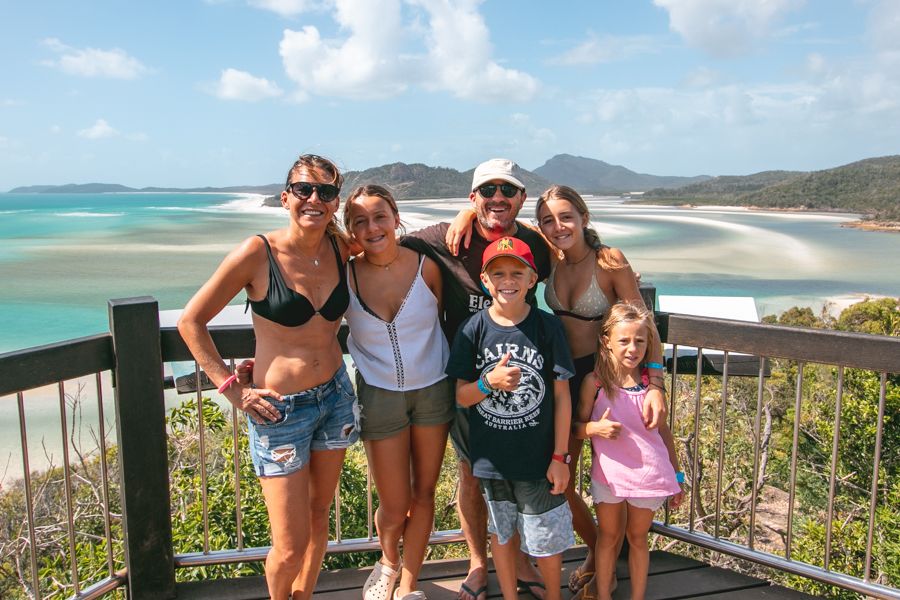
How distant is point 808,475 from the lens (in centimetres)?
1073

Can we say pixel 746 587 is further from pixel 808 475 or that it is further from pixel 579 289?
pixel 808 475

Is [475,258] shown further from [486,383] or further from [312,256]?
[312,256]

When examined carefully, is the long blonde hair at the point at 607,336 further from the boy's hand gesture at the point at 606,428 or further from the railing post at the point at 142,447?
the railing post at the point at 142,447

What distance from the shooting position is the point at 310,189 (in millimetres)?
2588

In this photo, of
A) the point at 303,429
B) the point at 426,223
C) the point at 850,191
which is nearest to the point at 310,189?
the point at 303,429

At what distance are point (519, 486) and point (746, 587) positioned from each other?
1.29 metres

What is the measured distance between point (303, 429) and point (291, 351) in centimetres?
30

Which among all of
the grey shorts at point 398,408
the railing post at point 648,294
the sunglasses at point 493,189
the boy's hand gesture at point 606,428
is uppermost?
the sunglasses at point 493,189

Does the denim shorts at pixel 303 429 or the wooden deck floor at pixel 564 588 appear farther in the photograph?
the wooden deck floor at pixel 564 588

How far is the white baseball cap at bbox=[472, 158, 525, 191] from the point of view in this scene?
280 cm

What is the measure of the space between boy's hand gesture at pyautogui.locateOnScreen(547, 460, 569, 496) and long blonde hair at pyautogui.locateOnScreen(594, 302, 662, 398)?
1.20 ft

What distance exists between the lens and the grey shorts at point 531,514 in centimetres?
273

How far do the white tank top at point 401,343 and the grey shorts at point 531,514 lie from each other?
1.76 ft

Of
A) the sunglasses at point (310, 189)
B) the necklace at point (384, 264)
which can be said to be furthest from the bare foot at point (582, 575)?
the sunglasses at point (310, 189)
